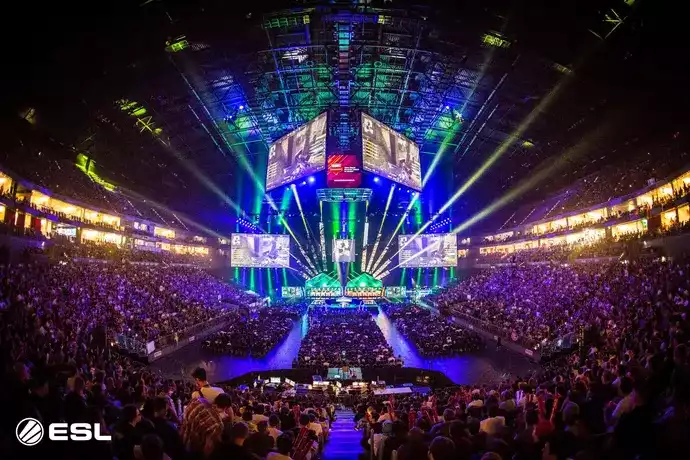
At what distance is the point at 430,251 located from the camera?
39.7 m

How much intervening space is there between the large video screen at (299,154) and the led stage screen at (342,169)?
2.63ft

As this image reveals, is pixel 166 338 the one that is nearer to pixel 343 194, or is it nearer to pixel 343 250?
pixel 343 194

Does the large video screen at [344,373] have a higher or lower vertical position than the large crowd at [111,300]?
lower

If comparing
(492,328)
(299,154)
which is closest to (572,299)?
(492,328)

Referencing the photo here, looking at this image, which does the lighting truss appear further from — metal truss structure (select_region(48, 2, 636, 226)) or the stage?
the stage

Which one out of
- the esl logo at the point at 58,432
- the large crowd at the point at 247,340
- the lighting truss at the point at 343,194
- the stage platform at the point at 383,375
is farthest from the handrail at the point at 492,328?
the esl logo at the point at 58,432

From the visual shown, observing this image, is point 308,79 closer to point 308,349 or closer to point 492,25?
point 492,25

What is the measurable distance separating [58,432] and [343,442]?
5243 mm

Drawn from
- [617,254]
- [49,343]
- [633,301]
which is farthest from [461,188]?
[49,343]

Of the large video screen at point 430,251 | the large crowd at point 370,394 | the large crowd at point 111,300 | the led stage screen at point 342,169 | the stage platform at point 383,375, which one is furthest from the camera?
the large video screen at point 430,251

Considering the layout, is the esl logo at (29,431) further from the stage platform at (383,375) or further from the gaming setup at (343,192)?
the gaming setup at (343,192)

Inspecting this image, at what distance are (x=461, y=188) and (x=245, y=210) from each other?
2270cm

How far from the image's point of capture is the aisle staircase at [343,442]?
6.49 metres

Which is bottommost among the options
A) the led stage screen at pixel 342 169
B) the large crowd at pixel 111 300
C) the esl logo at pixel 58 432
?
the esl logo at pixel 58 432
